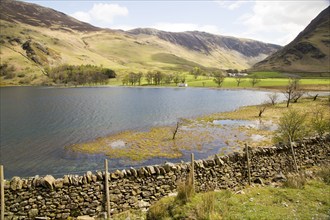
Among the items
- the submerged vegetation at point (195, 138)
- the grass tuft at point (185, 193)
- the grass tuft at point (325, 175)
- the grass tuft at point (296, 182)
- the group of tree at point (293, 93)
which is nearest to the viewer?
the grass tuft at point (185, 193)

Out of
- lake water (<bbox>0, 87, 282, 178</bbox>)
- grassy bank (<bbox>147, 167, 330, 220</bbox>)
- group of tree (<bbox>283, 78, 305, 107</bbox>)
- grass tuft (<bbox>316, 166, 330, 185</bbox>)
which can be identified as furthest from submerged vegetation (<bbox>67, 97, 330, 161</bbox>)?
group of tree (<bbox>283, 78, 305, 107</bbox>)

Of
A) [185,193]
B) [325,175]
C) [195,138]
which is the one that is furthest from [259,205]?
[195,138]

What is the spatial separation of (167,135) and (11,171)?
2705 centimetres

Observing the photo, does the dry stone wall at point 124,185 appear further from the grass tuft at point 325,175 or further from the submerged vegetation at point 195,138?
the submerged vegetation at point 195,138

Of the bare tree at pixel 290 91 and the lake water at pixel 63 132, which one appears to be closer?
the lake water at pixel 63 132

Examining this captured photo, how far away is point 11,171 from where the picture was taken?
3294 centimetres

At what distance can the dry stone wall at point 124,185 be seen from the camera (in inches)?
646

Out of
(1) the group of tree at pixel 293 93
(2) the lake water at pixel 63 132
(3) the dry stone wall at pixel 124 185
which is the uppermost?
(1) the group of tree at pixel 293 93

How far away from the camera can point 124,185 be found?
1794 centimetres

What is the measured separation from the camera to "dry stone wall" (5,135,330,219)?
16406mm

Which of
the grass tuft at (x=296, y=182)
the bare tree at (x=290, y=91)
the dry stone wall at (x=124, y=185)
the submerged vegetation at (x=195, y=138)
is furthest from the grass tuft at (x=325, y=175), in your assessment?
the bare tree at (x=290, y=91)

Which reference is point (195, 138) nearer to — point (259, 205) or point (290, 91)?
point (259, 205)

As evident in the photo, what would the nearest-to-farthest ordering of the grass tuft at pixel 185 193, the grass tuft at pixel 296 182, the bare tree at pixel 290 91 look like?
1. the grass tuft at pixel 185 193
2. the grass tuft at pixel 296 182
3. the bare tree at pixel 290 91

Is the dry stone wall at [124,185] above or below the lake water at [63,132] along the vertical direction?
above
